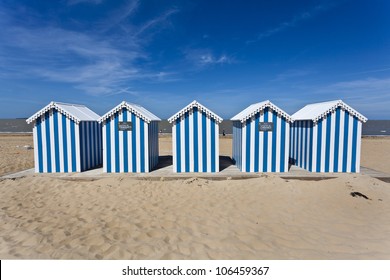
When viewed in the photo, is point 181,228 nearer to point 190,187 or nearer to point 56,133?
point 190,187

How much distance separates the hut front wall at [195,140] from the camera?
9.89 m

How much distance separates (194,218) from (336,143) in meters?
7.38

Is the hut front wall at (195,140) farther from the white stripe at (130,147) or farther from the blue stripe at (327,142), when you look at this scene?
the blue stripe at (327,142)

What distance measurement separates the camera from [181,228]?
17.8ft

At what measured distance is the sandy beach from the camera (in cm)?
447

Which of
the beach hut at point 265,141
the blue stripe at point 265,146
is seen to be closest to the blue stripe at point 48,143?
the beach hut at point 265,141

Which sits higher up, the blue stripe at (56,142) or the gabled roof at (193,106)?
the gabled roof at (193,106)

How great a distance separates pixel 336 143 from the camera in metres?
9.84

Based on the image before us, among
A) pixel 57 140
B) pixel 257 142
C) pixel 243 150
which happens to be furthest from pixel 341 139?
pixel 57 140

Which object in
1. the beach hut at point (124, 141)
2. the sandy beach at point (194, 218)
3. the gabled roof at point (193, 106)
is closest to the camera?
the sandy beach at point (194, 218)

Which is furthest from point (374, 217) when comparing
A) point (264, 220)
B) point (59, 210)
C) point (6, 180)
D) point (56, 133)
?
point (6, 180)

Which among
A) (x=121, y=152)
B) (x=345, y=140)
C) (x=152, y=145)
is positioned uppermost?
(x=345, y=140)

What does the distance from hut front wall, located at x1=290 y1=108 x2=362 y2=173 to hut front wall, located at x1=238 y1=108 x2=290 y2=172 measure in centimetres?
124

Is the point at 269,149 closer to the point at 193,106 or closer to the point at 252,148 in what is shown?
the point at 252,148
